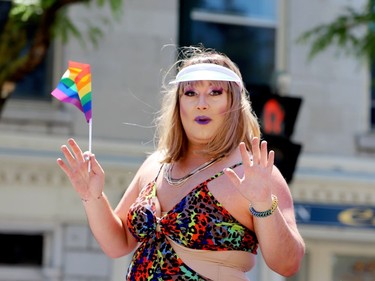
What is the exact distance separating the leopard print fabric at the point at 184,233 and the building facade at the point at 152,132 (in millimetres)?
8575

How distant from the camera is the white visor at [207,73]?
3588 millimetres

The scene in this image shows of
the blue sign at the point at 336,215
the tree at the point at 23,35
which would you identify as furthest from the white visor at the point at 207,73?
the blue sign at the point at 336,215

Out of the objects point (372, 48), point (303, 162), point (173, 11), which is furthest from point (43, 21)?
point (303, 162)

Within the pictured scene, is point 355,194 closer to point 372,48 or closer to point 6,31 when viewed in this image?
point 372,48

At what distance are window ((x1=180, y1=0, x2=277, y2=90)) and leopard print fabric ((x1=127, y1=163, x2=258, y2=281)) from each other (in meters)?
9.75

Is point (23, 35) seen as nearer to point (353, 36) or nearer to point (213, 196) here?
point (353, 36)

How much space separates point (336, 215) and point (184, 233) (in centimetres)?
1036

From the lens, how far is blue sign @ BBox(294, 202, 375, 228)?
44.1 ft

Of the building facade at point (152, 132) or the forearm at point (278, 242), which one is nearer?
the forearm at point (278, 242)

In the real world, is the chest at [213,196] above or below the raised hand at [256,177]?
below

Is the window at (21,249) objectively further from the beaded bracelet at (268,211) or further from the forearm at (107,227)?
the beaded bracelet at (268,211)

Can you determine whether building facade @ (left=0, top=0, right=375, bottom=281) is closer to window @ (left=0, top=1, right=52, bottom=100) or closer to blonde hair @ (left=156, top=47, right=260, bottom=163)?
window @ (left=0, top=1, right=52, bottom=100)

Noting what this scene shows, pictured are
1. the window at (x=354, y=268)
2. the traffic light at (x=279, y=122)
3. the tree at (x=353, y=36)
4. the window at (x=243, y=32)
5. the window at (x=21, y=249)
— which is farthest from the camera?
the window at (x=354, y=268)

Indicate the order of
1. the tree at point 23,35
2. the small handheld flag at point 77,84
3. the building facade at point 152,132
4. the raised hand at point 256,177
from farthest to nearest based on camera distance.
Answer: the building facade at point 152,132
the tree at point 23,35
the small handheld flag at point 77,84
the raised hand at point 256,177
